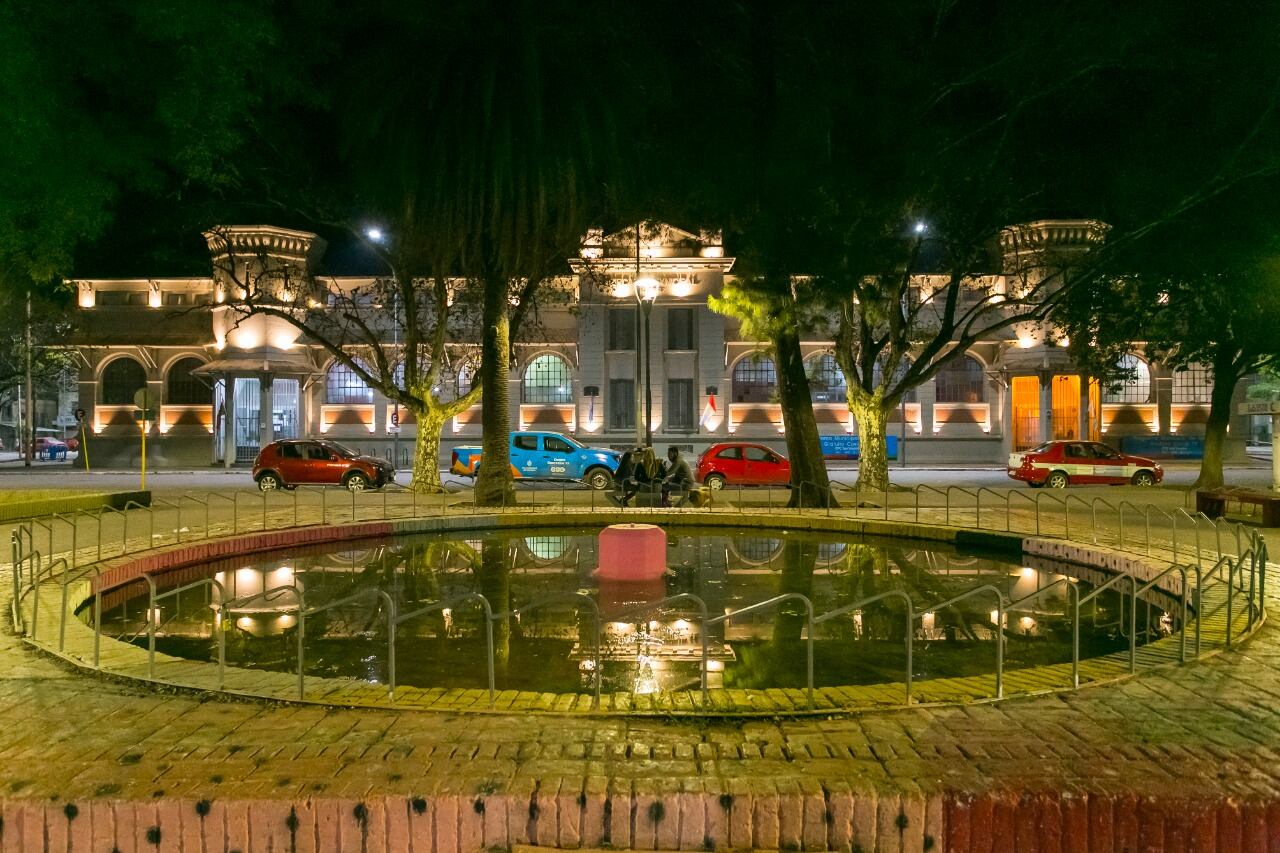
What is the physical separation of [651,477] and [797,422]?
359 centimetres

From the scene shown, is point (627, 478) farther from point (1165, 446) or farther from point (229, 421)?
point (1165, 446)

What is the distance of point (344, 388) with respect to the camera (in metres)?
44.4

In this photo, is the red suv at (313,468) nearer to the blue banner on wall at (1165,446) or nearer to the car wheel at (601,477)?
the car wheel at (601,477)

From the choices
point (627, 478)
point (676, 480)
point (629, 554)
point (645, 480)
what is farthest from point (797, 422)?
point (629, 554)

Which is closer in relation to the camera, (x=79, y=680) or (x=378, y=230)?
(x=79, y=680)

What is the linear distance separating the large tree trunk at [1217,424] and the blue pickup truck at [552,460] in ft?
57.6

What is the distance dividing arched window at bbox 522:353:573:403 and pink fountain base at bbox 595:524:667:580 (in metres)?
32.8

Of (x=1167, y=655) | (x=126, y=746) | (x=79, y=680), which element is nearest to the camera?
(x=126, y=746)

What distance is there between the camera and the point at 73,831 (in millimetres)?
3930

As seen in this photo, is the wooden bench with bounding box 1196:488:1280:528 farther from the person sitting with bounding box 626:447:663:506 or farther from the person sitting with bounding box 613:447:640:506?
the person sitting with bounding box 613:447:640:506

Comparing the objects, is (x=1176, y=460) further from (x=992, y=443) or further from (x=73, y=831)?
(x=73, y=831)

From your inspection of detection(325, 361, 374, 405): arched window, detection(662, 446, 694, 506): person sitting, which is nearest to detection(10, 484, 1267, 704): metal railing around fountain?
detection(662, 446, 694, 506): person sitting

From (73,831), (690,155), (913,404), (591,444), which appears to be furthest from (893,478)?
(73,831)

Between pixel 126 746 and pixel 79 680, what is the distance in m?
1.85
